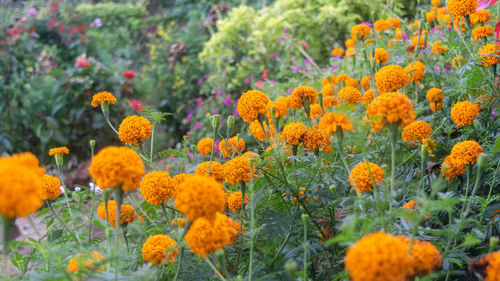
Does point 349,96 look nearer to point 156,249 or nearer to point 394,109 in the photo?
point 394,109

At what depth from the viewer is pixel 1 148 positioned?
4.31m

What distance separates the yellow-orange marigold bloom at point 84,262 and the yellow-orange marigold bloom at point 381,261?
50 cm

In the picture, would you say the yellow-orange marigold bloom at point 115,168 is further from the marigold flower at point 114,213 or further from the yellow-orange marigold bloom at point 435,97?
the yellow-orange marigold bloom at point 435,97

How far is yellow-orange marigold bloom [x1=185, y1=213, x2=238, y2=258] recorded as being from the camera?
0.82 meters

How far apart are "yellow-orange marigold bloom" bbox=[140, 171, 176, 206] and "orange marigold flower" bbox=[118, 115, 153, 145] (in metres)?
0.25

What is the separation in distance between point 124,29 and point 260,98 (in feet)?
22.9

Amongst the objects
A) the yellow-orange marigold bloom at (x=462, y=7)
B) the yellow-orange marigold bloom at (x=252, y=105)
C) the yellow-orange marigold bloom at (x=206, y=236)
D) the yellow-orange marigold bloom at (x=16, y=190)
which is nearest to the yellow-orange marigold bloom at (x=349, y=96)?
the yellow-orange marigold bloom at (x=252, y=105)

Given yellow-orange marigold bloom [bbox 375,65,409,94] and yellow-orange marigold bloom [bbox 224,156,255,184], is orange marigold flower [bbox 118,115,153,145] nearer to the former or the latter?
yellow-orange marigold bloom [bbox 224,156,255,184]

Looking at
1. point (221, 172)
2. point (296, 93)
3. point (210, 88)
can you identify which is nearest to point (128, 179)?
point (221, 172)

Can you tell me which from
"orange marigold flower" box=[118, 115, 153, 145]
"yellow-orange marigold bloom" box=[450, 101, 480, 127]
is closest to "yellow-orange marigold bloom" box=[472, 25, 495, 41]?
"yellow-orange marigold bloom" box=[450, 101, 480, 127]

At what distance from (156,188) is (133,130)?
12.2 inches

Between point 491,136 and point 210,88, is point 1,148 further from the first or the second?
point 491,136

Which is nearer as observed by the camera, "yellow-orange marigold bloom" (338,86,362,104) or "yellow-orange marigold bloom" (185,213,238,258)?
"yellow-orange marigold bloom" (185,213,238,258)

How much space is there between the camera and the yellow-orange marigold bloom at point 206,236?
0.82m
